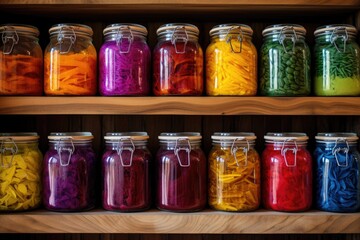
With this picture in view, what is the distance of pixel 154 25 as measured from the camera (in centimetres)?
144

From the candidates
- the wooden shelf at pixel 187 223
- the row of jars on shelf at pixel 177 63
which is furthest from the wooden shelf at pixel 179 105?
the wooden shelf at pixel 187 223

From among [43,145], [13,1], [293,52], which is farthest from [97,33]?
[293,52]

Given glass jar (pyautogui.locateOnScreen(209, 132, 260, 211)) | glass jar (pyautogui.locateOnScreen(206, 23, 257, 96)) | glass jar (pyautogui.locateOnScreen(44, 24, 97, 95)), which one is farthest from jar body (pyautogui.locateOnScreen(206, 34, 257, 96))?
glass jar (pyautogui.locateOnScreen(44, 24, 97, 95))

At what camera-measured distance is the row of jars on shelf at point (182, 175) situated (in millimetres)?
1152

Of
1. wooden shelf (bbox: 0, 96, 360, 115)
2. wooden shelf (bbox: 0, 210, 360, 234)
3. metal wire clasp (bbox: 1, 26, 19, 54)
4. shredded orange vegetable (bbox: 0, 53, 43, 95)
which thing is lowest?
wooden shelf (bbox: 0, 210, 360, 234)

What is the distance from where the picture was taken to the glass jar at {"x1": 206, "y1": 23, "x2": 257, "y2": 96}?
1171 millimetres

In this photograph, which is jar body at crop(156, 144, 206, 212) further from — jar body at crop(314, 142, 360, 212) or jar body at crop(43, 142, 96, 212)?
jar body at crop(314, 142, 360, 212)

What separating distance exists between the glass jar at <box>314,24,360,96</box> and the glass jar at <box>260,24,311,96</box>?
4 cm

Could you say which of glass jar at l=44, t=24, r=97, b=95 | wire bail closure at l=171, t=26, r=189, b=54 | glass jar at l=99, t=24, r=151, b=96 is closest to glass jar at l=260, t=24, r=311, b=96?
wire bail closure at l=171, t=26, r=189, b=54

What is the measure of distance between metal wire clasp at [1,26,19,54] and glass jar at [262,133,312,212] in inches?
32.9

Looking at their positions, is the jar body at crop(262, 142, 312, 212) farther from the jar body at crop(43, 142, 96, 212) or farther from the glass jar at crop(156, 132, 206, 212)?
the jar body at crop(43, 142, 96, 212)

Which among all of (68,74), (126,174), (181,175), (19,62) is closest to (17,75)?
(19,62)

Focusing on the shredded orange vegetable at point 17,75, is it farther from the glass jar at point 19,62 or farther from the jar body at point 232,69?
the jar body at point 232,69

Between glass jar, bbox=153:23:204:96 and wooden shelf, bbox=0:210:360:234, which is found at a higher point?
glass jar, bbox=153:23:204:96
